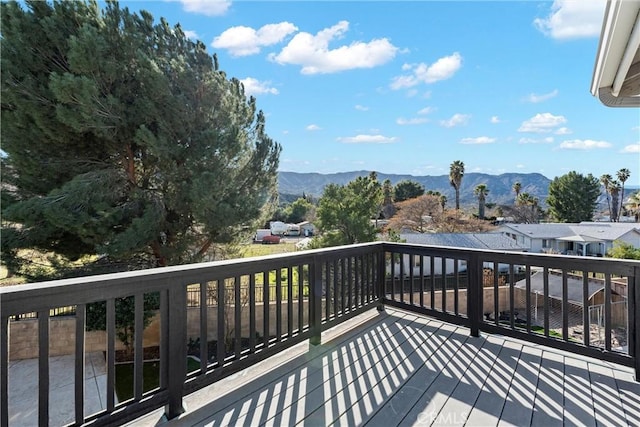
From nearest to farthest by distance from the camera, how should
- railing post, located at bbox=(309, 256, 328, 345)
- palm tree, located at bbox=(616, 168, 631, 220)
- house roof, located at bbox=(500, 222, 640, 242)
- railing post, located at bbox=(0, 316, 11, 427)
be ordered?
1. railing post, located at bbox=(0, 316, 11, 427)
2. railing post, located at bbox=(309, 256, 328, 345)
3. house roof, located at bbox=(500, 222, 640, 242)
4. palm tree, located at bbox=(616, 168, 631, 220)

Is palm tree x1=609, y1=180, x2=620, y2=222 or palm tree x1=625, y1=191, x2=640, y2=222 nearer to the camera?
palm tree x1=625, y1=191, x2=640, y2=222

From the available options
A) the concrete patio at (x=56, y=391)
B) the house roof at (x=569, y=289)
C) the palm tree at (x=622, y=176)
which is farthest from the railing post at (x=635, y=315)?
the palm tree at (x=622, y=176)

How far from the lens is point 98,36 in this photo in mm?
6414

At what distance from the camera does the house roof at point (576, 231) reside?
779 inches

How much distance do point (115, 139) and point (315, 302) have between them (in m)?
6.24

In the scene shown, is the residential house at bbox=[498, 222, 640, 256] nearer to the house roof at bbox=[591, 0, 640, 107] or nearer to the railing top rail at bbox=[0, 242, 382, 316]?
the house roof at bbox=[591, 0, 640, 107]

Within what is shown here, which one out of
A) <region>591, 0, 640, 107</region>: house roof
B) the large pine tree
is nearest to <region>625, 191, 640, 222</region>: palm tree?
<region>591, 0, 640, 107</region>: house roof

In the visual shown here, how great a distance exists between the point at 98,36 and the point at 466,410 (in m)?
8.15

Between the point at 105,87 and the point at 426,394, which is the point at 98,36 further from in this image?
the point at 426,394

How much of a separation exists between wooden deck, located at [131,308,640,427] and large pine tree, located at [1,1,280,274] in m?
5.42

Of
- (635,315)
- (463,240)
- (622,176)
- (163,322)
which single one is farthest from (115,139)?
(622,176)

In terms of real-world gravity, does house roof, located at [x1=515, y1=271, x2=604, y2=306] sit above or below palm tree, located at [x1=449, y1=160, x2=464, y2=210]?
below

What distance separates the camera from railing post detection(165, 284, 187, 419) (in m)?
1.85

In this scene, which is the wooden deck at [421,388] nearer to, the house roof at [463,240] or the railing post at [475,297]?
the railing post at [475,297]
